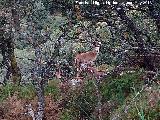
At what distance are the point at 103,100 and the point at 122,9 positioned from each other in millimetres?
1556

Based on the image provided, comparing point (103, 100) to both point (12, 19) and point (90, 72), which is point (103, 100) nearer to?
point (90, 72)

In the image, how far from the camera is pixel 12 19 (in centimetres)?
914

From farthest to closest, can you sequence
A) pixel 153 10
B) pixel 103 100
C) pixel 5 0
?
1. pixel 5 0
2. pixel 103 100
3. pixel 153 10

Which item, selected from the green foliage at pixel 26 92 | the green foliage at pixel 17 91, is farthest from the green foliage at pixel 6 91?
the green foliage at pixel 26 92

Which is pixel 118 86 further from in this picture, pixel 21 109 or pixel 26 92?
pixel 26 92

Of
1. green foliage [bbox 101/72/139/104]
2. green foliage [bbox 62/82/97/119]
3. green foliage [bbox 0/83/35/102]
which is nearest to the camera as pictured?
green foliage [bbox 101/72/139/104]

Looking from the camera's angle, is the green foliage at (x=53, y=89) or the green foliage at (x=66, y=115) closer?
the green foliage at (x=66, y=115)

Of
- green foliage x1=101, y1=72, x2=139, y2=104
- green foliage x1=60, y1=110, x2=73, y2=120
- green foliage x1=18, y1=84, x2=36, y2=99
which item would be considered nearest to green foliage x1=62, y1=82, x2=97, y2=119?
green foliage x1=60, y1=110, x2=73, y2=120

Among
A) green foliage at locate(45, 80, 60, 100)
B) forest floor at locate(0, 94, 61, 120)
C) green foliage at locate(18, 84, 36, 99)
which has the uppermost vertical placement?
green foliage at locate(45, 80, 60, 100)

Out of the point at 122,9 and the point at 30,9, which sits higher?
the point at 122,9

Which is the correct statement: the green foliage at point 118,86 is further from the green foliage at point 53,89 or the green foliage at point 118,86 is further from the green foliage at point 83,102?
the green foliage at point 53,89

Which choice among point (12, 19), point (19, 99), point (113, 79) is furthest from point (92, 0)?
point (12, 19)

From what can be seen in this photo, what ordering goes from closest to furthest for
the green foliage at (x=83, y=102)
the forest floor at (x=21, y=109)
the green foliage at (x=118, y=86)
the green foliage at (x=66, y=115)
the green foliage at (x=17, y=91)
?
the green foliage at (x=118, y=86), the green foliage at (x=83, y=102), the green foliage at (x=66, y=115), the forest floor at (x=21, y=109), the green foliage at (x=17, y=91)

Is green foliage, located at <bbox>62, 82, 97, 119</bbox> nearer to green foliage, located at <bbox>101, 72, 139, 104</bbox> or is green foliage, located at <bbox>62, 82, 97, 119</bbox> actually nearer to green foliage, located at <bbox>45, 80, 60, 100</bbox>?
green foliage, located at <bbox>101, 72, 139, 104</bbox>
